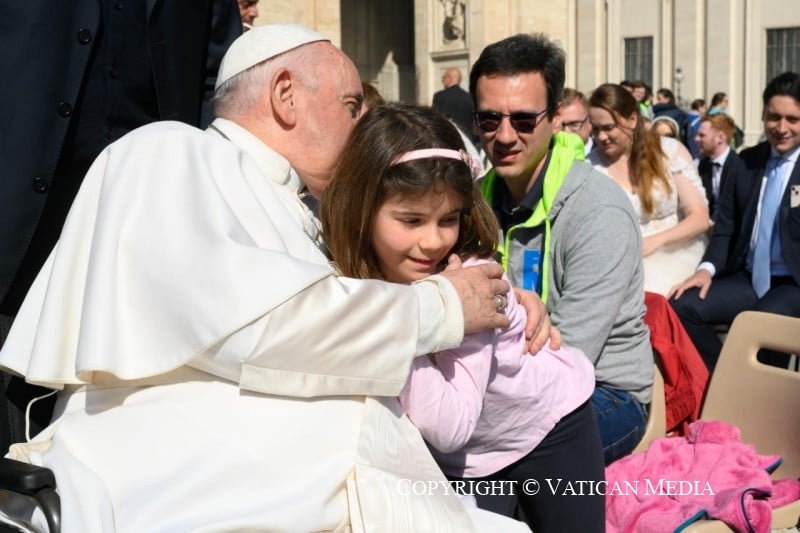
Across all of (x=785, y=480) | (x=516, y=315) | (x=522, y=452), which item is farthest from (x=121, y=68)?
(x=785, y=480)

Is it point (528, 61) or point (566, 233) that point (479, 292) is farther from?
point (528, 61)

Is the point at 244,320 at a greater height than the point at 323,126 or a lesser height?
lesser

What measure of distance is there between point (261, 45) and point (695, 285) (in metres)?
3.67

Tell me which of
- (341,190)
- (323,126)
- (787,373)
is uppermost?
(323,126)

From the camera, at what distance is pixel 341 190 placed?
2.32m

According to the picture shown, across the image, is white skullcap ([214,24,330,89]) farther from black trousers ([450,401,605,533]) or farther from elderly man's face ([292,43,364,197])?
black trousers ([450,401,605,533])

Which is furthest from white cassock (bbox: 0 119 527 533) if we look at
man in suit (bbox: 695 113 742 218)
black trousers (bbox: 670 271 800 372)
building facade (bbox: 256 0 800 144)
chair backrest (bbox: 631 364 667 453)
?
building facade (bbox: 256 0 800 144)

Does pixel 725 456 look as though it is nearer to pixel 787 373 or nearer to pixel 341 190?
pixel 787 373

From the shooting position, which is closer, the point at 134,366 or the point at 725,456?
the point at 134,366

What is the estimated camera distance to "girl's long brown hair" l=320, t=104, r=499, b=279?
2.27m

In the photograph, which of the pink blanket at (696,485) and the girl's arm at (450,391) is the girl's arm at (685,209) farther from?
the girl's arm at (450,391)

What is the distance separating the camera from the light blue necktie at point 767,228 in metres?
5.54

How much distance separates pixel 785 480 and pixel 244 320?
7.22 ft
